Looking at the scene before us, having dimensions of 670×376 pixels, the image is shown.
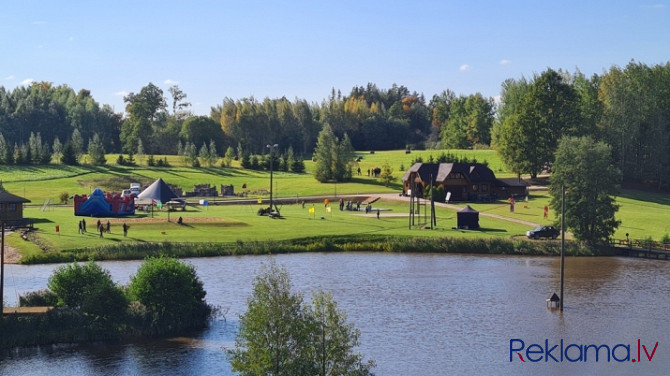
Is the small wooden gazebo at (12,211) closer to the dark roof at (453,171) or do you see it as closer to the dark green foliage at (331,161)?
the dark roof at (453,171)

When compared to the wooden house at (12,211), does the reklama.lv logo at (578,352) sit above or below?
below

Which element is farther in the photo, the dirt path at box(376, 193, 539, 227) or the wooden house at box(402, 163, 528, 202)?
the wooden house at box(402, 163, 528, 202)

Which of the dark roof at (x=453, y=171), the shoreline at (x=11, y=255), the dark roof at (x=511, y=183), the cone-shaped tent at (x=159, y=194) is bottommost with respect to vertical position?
the shoreline at (x=11, y=255)

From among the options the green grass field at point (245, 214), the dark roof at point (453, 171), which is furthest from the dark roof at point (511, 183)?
the green grass field at point (245, 214)

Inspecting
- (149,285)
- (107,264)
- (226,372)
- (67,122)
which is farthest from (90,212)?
(67,122)

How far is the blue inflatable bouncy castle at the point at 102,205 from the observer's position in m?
82.2

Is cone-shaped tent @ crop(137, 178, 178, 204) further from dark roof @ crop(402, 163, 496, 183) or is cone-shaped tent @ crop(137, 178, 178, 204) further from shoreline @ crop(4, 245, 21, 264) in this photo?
dark roof @ crop(402, 163, 496, 183)

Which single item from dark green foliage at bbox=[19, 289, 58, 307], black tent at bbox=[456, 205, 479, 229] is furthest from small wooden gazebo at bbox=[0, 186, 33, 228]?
black tent at bbox=[456, 205, 479, 229]

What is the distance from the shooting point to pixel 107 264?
60125mm

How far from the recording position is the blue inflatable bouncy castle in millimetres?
82188

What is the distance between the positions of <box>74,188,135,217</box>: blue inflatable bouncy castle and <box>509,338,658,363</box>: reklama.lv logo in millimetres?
50510

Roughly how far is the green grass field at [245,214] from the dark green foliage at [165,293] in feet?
75.1

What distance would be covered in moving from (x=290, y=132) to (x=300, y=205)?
83.2 metres

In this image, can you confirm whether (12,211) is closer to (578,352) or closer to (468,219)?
(468,219)
